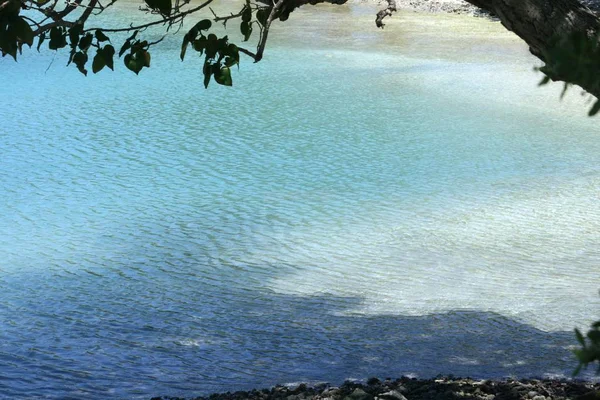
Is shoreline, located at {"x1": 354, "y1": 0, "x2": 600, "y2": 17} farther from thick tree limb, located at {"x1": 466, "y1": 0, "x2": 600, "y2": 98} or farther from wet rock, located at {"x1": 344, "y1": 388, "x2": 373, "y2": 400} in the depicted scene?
wet rock, located at {"x1": 344, "y1": 388, "x2": 373, "y2": 400}

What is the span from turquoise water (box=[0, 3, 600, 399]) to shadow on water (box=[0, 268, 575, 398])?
15 mm

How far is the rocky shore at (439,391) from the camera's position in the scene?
317cm

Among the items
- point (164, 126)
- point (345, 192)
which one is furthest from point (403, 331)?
point (164, 126)

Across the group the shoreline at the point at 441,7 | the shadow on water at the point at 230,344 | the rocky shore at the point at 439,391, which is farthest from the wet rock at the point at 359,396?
the shoreline at the point at 441,7

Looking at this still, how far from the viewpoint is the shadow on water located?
404 cm

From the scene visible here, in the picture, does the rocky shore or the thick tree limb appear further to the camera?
the rocky shore

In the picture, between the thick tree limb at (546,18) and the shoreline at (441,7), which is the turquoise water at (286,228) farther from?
the shoreline at (441,7)

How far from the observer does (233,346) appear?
14.7ft

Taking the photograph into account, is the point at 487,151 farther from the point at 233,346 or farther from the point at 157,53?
the point at 157,53

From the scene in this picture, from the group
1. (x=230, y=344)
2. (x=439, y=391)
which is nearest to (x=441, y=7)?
(x=230, y=344)

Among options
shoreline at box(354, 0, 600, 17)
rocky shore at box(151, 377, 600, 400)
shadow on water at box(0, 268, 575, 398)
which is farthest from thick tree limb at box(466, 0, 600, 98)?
shoreline at box(354, 0, 600, 17)

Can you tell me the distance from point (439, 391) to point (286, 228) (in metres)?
3.38

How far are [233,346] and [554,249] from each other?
8.59 feet

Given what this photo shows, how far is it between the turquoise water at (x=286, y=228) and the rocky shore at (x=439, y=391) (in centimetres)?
44
